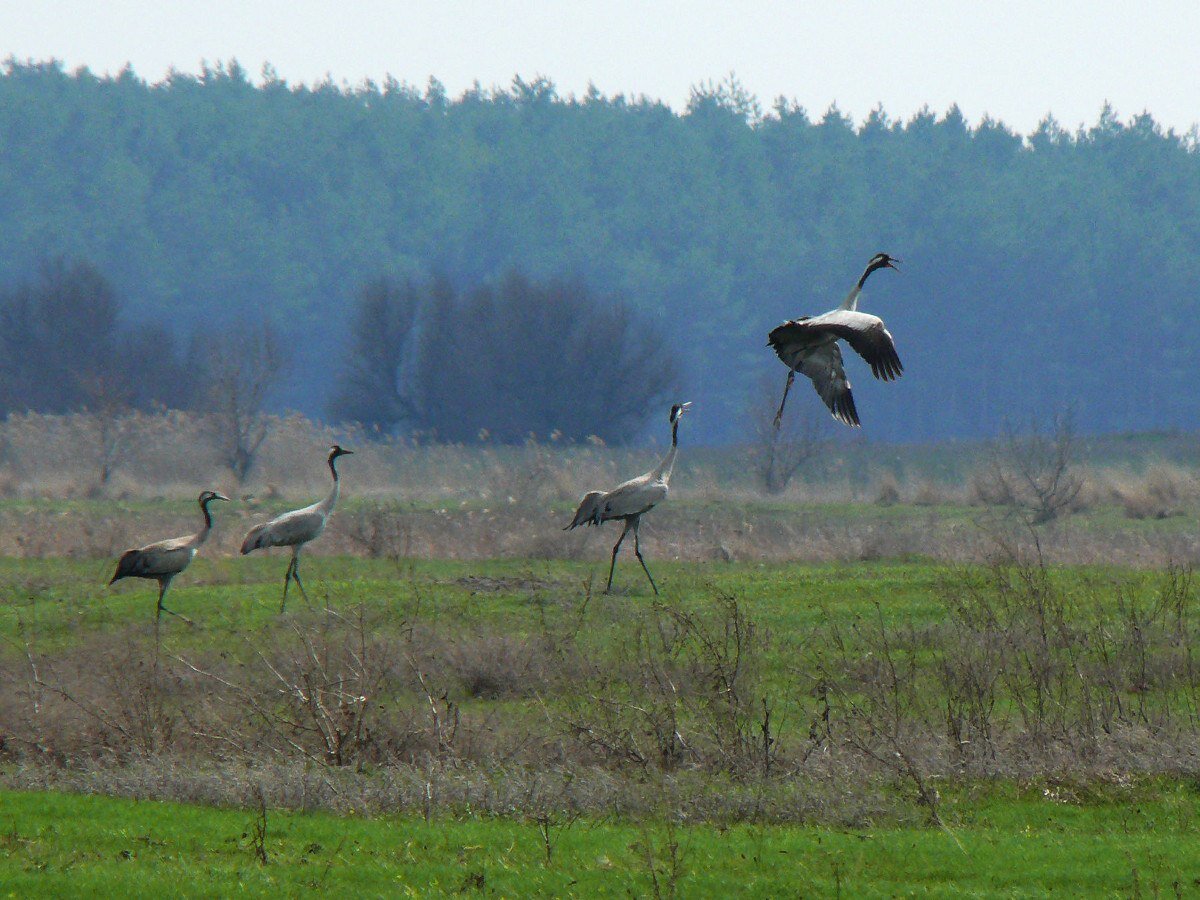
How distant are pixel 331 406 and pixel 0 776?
6185 centimetres

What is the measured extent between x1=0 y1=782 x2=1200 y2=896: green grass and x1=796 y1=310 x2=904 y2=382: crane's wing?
3.17 meters

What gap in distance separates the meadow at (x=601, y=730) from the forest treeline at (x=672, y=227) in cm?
5990

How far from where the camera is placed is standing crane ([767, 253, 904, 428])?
33.8 feet

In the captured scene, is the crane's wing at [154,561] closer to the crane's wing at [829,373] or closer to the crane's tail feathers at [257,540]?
the crane's tail feathers at [257,540]

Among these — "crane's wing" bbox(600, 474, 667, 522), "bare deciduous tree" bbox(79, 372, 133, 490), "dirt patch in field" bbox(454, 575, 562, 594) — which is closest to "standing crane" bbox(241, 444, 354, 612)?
"dirt patch in field" bbox(454, 575, 562, 594)

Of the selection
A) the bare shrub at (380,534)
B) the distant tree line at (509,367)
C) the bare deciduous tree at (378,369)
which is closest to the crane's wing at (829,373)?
the bare shrub at (380,534)

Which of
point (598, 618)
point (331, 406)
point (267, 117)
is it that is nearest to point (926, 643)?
point (598, 618)

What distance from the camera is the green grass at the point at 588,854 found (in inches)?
356

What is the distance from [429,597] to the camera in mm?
19875

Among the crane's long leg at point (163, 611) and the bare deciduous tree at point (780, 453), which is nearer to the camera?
the crane's long leg at point (163, 611)

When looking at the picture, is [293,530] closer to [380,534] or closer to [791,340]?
[380,534]

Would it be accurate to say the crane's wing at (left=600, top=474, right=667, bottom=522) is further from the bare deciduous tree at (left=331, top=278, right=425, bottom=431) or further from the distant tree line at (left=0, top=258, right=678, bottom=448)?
the bare deciduous tree at (left=331, top=278, right=425, bottom=431)

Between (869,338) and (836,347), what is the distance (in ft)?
5.39

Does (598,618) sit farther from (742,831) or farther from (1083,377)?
(1083,377)
